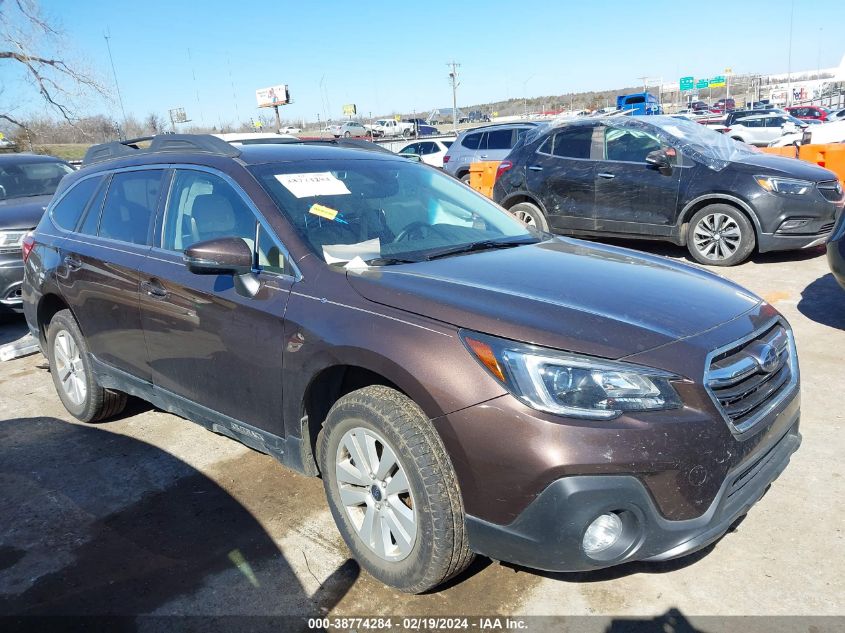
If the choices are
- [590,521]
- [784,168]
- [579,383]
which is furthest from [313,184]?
[784,168]

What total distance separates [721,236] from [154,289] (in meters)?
6.48

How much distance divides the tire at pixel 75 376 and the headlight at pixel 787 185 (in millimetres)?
6770

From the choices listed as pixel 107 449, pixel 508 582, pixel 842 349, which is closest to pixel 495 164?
pixel 842 349

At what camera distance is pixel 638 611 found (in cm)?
249

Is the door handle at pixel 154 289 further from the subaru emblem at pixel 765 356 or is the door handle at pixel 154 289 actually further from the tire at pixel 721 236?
the tire at pixel 721 236

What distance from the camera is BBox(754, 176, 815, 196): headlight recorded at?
7363 mm

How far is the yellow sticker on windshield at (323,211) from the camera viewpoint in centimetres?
314

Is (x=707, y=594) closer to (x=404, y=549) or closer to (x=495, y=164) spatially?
(x=404, y=549)

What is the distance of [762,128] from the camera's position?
26.5m

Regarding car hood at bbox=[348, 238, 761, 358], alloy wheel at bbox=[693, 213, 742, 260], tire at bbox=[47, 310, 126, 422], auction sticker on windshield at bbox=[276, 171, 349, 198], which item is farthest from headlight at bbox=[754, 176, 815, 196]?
tire at bbox=[47, 310, 126, 422]

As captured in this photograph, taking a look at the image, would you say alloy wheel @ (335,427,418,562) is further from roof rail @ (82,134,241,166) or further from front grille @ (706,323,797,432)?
roof rail @ (82,134,241,166)

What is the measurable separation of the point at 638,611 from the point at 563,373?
101 centimetres

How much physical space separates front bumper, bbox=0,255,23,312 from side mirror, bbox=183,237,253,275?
4908mm

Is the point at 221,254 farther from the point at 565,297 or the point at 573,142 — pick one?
the point at 573,142
